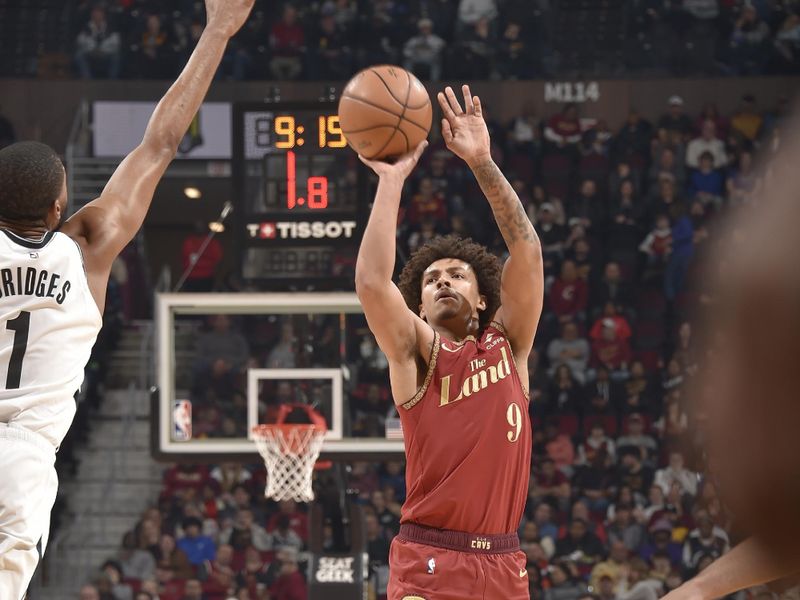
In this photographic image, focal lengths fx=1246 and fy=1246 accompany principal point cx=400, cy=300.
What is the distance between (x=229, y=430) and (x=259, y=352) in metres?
2.68

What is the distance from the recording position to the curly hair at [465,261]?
194 inches

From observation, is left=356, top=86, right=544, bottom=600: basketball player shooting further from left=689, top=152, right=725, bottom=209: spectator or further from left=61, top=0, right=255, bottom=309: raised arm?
left=689, top=152, right=725, bottom=209: spectator

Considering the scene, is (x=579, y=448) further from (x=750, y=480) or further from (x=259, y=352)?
(x=750, y=480)

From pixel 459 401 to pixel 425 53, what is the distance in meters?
13.8

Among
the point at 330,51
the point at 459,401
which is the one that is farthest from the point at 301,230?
the point at 330,51

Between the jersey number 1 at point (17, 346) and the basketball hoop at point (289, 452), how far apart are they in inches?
210

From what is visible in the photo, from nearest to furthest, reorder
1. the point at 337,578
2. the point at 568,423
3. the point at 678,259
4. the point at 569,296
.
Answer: the point at 337,578
the point at 568,423
the point at 569,296
the point at 678,259

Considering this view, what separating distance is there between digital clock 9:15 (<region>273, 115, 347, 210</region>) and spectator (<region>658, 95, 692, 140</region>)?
9306mm

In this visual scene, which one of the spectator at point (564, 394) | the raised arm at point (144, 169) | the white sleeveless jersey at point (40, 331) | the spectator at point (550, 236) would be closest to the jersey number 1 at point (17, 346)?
the white sleeveless jersey at point (40, 331)

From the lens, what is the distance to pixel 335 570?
9070 millimetres

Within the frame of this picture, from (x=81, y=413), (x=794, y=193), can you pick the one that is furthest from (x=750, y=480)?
(x=81, y=413)

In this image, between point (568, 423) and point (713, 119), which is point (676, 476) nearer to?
point (568, 423)

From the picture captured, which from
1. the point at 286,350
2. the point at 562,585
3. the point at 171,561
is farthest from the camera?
the point at 171,561

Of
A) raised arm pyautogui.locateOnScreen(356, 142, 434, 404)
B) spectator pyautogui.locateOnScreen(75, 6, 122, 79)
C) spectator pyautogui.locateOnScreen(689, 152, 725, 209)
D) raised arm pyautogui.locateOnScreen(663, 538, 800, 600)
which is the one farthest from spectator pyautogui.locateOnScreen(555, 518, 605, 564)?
raised arm pyautogui.locateOnScreen(663, 538, 800, 600)
